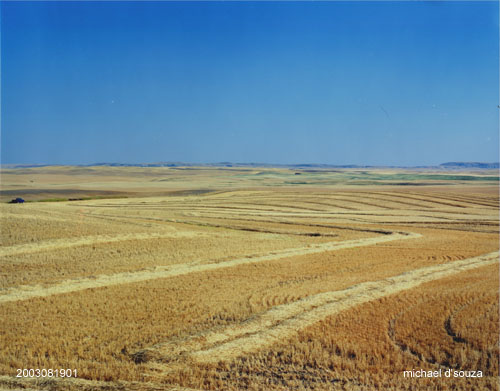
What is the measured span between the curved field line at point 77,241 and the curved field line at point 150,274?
20.4ft

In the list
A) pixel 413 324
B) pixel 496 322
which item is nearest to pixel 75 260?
pixel 413 324

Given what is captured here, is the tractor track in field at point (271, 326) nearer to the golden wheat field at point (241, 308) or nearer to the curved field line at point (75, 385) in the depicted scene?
the golden wheat field at point (241, 308)

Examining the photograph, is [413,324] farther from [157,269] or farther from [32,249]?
[32,249]

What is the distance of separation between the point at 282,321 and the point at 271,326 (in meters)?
0.48

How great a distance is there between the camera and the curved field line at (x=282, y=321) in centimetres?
1020

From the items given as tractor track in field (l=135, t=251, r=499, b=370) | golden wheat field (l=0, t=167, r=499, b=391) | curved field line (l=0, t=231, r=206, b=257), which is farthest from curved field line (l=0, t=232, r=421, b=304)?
tractor track in field (l=135, t=251, r=499, b=370)

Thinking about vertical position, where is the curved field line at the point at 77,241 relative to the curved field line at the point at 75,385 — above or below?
above

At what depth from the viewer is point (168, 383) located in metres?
8.69

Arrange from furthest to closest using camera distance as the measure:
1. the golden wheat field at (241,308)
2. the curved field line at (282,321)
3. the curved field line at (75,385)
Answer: the curved field line at (282,321), the golden wheat field at (241,308), the curved field line at (75,385)

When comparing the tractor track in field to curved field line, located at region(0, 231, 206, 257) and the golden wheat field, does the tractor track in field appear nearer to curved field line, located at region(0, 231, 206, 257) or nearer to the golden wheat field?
the golden wheat field

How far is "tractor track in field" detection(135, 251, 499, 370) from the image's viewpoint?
998 cm

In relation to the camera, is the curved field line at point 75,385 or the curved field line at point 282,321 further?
the curved field line at point 282,321

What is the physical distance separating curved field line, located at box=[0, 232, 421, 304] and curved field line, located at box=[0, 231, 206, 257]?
621 centimetres

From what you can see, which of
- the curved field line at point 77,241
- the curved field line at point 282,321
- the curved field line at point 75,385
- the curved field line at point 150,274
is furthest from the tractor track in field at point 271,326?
the curved field line at point 77,241
